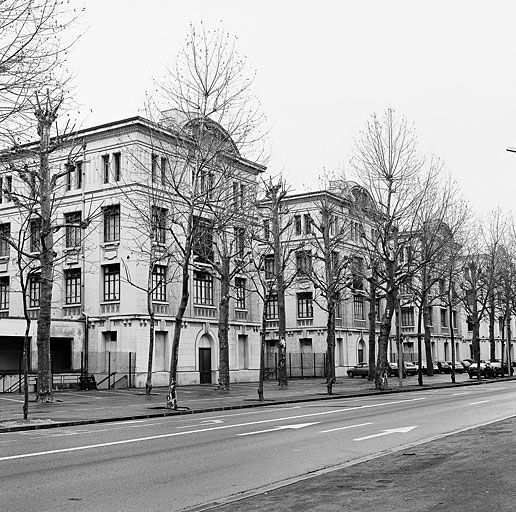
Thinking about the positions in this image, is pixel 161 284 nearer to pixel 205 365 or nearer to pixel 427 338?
pixel 205 365

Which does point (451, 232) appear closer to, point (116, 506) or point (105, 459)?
point (105, 459)

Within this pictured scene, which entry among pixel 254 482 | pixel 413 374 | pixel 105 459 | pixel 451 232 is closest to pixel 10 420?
pixel 105 459

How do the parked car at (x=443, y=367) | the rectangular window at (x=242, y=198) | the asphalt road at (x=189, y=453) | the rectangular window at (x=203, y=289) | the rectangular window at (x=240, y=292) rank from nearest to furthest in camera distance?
the asphalt road at (x=189, y=453)
the rectangular window at (x=242, y=198)
the rectangular window at (x=203, y=289)
the rectangular window at (x=240, y=292)
the parked car at (x=443, y=367)

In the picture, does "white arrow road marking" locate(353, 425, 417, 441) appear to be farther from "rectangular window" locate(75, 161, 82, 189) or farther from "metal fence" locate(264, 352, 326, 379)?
"metal fence" locate(264, 352, 326, 379)

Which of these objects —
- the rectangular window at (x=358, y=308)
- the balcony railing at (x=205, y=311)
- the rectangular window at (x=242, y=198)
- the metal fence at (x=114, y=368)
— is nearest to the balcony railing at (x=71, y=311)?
the metal fence at (x=114, y=368)

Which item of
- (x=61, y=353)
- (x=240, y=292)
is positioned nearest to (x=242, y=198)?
(x=240, y=292)

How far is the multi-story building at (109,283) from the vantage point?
44594 millimetres

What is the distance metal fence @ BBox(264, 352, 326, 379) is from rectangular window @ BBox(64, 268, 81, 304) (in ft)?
73.1

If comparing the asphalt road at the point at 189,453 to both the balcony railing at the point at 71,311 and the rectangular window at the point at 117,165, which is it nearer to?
the rectangular window at the point at 117,165

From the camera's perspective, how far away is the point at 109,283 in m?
46.3

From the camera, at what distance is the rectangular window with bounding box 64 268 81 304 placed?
156 feet

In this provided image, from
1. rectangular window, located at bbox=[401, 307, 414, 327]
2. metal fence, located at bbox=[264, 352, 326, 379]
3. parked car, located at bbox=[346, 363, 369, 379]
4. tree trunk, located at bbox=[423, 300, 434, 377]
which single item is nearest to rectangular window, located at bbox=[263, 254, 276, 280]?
metal fence, located at bbox=[264, 352, 326, 379]

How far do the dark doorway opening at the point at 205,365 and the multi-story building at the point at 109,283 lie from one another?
0.07m

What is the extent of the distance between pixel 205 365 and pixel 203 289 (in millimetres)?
4853
